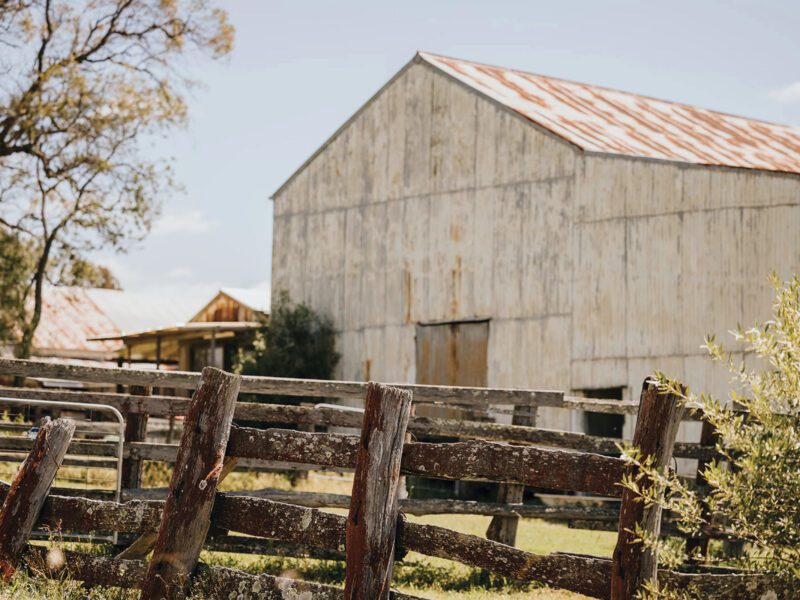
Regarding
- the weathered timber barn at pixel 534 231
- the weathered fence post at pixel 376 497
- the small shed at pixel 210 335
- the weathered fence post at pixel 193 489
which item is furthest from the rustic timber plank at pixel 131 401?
the small shed at pixel 210 335

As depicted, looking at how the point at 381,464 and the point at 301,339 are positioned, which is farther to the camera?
the point at 301,339

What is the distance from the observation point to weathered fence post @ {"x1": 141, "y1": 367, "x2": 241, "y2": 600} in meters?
7.59

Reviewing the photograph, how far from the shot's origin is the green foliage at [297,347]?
2984 centimetres

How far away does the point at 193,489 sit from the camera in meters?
7.68

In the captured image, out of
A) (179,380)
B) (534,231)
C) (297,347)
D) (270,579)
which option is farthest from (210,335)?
(270,579)

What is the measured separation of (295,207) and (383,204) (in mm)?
3271

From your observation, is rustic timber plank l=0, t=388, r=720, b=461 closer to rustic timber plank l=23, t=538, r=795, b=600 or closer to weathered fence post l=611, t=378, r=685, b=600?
rustic timber plank l=23, t=538, r=795, b=600

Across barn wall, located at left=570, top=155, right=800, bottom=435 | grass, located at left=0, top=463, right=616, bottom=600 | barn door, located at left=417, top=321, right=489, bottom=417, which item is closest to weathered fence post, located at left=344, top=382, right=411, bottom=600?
grass, located at left=0, top=463, right=616, bottom=600

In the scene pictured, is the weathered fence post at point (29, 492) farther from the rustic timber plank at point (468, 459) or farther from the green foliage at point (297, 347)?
the green foliage at point (297, 347)

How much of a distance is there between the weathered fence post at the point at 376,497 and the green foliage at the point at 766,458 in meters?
1.43

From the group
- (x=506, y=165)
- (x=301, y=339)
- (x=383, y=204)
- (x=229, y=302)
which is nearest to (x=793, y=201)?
(x=506, y=165)

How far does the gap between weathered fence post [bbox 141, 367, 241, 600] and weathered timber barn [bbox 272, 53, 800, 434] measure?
661 inches

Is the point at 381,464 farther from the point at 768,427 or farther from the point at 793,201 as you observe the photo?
the point at 793,201

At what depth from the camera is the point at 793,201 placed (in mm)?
22281
